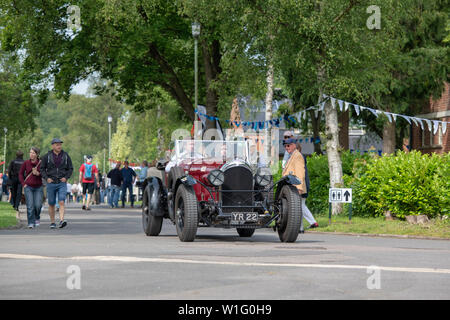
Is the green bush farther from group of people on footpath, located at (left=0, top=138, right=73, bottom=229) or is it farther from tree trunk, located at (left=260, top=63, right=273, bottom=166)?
tree trunk, located at (left=260, top=63, right=273, bottom=166)

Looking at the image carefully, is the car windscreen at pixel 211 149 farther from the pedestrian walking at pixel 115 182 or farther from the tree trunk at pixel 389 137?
the tree trunk at pixel 389 137

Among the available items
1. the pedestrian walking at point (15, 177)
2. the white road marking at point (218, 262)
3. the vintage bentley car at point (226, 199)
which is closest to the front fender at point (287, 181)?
the vintage bentley car at point (226, 199)

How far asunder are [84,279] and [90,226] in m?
11.6

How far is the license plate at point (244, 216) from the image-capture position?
14.4 m

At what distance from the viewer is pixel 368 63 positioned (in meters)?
24.7

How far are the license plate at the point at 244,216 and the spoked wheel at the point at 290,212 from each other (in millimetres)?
491

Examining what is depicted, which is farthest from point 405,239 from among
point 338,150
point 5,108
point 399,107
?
point 5,108

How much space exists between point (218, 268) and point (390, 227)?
904 cm

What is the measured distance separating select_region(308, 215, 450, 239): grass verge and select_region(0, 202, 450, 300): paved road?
143 cm

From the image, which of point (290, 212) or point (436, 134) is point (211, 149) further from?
point (436, 134)

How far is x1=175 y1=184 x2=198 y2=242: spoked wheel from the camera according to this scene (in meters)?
14.2

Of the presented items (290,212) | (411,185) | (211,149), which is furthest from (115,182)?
(290,212)

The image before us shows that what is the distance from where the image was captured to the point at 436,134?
40.2 meters
